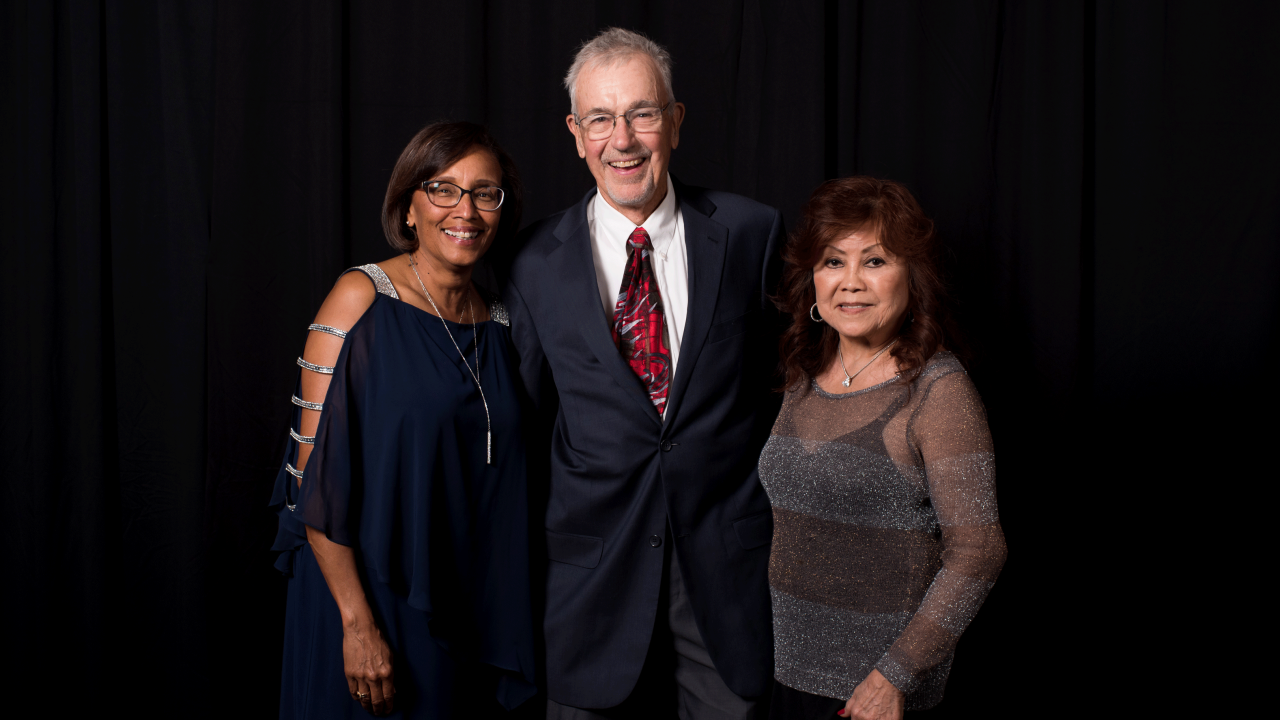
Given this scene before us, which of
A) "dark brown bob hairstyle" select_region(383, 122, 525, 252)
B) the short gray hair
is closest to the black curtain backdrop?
the short gray hair

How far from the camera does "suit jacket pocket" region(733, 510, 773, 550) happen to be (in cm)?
154

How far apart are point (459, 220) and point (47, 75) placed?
1.54 metres

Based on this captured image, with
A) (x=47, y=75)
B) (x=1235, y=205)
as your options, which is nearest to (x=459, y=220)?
(x=47, y=75)

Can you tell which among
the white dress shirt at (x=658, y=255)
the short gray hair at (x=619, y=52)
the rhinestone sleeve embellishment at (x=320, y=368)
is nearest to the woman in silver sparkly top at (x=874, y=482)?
the white dress shirt at (x=658, y=255)

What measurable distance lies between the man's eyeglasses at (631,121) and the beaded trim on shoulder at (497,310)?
408 millimetres

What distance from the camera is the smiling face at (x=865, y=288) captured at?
4.48 feet

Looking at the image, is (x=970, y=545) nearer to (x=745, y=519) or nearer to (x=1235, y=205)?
(x=745, y=519)

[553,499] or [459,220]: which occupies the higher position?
[459,220]

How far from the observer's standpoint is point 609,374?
1.51 meters

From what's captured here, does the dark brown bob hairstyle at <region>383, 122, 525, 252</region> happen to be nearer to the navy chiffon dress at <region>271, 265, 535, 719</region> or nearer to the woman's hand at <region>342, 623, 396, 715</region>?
the navy chiffon dress at <region>271, 265, 535, 719</region>

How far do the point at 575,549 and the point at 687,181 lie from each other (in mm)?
1058

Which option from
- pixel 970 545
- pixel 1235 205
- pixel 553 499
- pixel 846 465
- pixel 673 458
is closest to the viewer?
pixel 970 545

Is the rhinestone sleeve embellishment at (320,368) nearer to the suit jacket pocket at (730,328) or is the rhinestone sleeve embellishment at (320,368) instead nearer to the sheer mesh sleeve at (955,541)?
the suit jacket pocket at (730,328)

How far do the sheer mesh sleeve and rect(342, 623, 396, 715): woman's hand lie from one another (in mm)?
890
